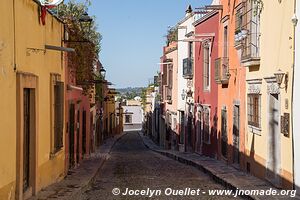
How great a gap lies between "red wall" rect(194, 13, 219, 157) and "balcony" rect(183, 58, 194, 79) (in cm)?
119

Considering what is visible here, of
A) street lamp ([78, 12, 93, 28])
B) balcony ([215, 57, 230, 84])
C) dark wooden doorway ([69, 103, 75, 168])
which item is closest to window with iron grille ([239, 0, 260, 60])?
balcony ([215, 57, 230, 84])

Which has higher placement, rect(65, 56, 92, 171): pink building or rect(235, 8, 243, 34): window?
rect(235, 8, 243, 34): window

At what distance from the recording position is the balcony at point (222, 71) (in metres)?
18.2

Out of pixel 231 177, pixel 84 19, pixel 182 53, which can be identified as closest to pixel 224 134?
pixel 231 177

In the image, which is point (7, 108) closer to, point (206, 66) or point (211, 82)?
point (211, 82)

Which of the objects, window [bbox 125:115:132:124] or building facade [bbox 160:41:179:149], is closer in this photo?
building facade [bbox 160:41:179:149]

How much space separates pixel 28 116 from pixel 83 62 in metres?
6.77

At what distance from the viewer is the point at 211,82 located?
72.0 ft

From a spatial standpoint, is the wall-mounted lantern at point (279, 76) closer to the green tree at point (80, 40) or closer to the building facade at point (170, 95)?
the green tree at point (80, 40)

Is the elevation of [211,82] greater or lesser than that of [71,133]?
greater

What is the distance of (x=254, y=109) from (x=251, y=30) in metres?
2.07

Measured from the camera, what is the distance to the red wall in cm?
2102

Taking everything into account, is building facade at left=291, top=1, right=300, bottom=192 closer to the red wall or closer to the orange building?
the orange building

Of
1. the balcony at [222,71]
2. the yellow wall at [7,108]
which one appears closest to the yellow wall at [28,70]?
the yellow wall at [7,108]
